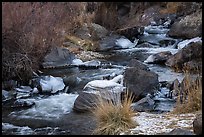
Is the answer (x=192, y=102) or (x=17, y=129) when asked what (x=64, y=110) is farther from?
(x=192, y=102)

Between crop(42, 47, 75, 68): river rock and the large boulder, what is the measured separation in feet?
19.6

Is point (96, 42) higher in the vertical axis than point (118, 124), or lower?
higher

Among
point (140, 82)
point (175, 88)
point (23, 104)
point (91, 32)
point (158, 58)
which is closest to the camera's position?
point (23, 104)

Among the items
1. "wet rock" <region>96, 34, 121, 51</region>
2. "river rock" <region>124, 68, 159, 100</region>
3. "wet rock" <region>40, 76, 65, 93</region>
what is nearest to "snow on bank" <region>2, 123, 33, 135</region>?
"wet rock" <region>40, 76, 65, 93</region>

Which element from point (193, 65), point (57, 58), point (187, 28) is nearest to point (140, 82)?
point (193, 65)

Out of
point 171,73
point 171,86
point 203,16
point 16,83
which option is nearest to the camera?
point 171,86

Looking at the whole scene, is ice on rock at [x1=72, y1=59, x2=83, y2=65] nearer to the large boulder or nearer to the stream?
the stream

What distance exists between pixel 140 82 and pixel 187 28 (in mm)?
8856

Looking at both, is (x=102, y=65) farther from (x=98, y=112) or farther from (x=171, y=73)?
(x=98, y=112)

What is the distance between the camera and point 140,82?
9.96 meters

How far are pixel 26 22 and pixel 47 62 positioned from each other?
1862mm

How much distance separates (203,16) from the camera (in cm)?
1802

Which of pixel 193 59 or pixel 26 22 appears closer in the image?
pixel 26 22

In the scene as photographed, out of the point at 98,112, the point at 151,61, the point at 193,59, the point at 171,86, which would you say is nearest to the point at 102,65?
the point at 151,61
